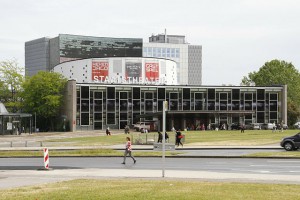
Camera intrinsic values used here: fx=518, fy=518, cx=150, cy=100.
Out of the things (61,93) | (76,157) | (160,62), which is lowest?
(76,157)

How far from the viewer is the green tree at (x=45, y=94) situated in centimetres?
10831

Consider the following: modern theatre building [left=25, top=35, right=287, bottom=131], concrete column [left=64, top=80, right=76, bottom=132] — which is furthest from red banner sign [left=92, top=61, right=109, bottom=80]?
concrete column [left=64, top=80, right=76, bottom=132]

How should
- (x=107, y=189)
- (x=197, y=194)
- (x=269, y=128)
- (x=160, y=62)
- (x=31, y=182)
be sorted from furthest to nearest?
(x=160, y=62), (x=269, y=128), (x=31, y=182), (x=107, y=189), (x=197, y=194)

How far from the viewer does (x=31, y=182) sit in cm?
2300

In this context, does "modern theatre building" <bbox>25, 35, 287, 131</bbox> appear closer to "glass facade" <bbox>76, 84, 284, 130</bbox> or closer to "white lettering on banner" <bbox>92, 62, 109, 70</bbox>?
→ "glass facade" <bbox>76, 84, 284, 130</bbox>

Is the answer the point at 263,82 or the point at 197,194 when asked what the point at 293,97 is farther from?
the point at 197,194

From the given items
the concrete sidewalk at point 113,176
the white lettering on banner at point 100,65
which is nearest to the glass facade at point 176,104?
the white lettering on banner at point 100,65

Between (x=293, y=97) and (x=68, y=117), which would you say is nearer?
(x=68, y=117)

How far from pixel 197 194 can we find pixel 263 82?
126558mm

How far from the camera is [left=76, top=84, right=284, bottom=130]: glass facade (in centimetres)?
10600

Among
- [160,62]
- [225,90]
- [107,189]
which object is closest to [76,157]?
[107,189]

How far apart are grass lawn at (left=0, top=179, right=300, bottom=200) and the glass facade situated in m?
81.2

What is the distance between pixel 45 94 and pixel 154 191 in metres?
94.4

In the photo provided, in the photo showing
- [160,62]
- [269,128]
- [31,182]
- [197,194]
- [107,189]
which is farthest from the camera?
[160,62]
